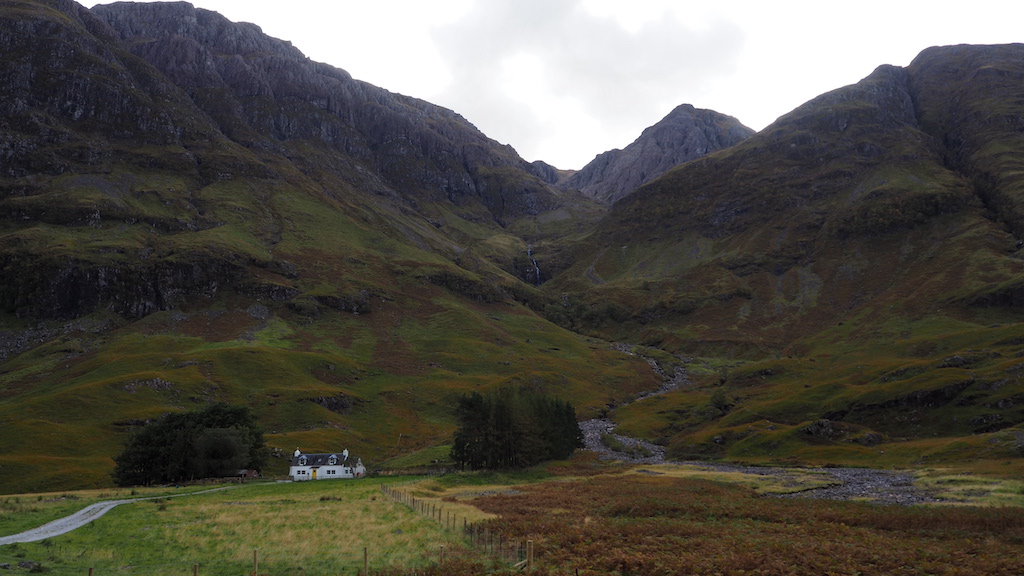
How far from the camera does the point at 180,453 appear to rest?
289 ft

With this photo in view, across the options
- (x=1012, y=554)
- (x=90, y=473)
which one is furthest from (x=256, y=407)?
(x=1012, y=554)

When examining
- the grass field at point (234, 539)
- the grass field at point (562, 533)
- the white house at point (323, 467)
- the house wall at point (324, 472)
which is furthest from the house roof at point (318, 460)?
the grass field at point (234, 539)

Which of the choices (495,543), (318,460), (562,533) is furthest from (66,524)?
(318,460)

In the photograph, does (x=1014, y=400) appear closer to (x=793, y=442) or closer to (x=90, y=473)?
(x=793, y=442)

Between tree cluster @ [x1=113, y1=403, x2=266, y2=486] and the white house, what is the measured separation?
35.1 feet

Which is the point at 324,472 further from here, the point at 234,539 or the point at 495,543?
the point at 495,543

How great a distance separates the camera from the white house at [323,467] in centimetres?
10088

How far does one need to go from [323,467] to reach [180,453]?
2351 cm

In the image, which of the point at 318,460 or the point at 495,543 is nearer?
the point at 495,543

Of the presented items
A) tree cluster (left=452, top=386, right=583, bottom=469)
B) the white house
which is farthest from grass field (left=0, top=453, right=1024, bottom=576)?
the white house

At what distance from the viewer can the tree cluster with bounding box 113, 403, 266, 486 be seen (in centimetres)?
8744

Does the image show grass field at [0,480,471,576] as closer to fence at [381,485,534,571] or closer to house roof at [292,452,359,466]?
fence at [381,485,534,571]

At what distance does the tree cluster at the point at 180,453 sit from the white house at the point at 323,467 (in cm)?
1070

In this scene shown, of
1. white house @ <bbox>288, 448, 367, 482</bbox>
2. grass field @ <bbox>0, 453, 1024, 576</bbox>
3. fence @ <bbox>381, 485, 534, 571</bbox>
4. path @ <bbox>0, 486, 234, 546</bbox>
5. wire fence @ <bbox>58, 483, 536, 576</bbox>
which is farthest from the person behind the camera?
white house @ <bbox>288, 448, 367, 482</bbox>
